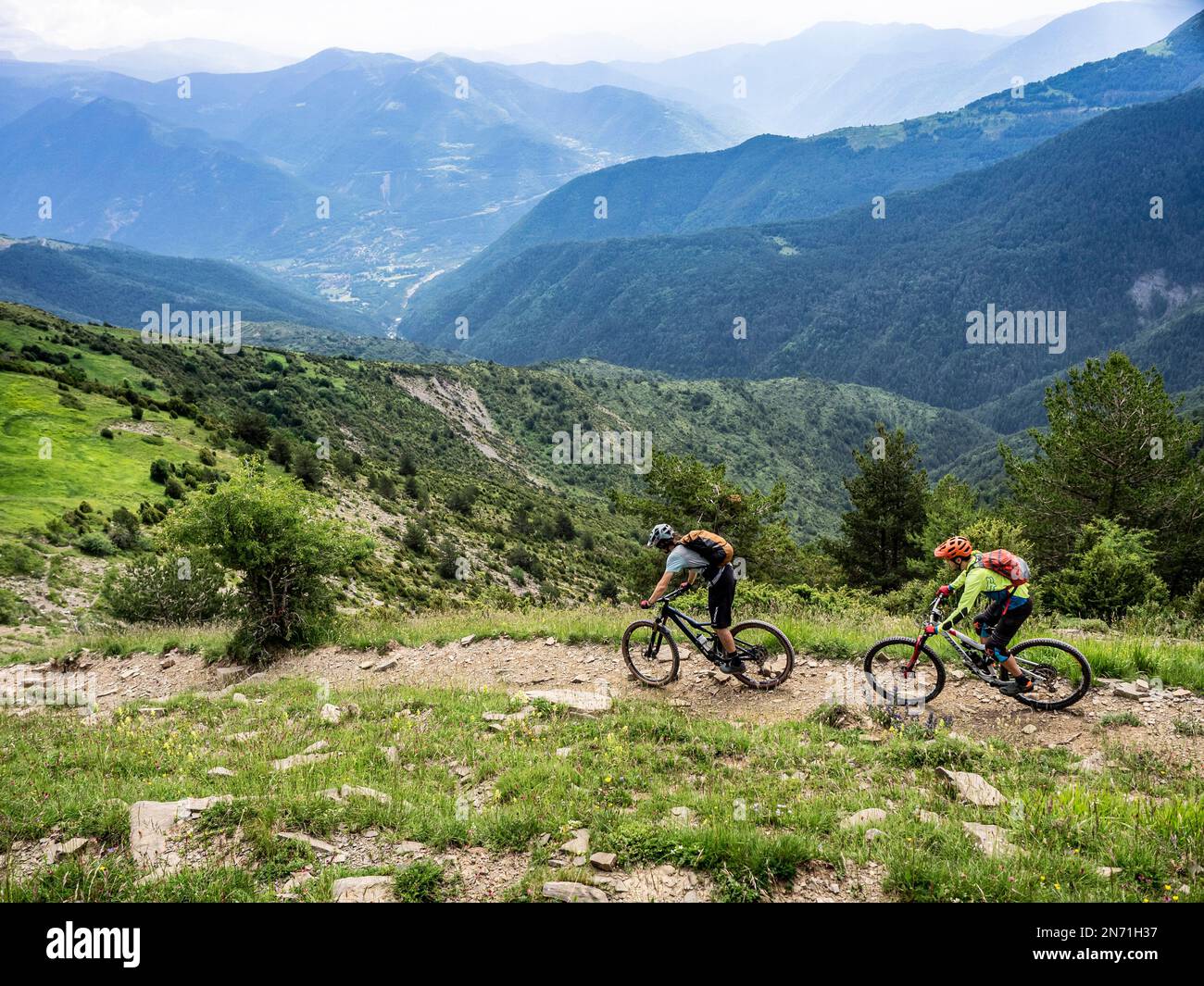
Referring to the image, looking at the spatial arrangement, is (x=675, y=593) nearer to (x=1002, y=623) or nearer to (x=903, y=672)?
(x=903, y=672)

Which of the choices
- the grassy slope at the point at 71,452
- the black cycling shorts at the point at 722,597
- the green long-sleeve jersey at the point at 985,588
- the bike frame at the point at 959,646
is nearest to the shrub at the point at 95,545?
the grassy slope at the point at 71,452

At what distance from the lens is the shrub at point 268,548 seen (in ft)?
42.7

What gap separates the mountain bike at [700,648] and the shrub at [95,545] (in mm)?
22286

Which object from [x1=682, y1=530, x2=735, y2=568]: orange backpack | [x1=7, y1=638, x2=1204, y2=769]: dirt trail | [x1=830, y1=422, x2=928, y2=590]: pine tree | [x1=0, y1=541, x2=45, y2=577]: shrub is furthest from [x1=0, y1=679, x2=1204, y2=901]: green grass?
[x1=830, y1=422, x2=928, y2=590]: pine tree

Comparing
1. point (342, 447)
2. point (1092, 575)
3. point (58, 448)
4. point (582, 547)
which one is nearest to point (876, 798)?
point (1092, 575)

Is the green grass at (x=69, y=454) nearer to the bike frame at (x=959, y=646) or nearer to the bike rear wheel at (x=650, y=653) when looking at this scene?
the bike rear wheel at (x=650, y=653)

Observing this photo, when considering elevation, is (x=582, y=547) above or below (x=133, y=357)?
below

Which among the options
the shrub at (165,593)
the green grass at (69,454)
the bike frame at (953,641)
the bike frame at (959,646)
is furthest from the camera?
the green grass at (69,454)

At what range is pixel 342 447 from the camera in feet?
178

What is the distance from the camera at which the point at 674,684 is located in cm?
972

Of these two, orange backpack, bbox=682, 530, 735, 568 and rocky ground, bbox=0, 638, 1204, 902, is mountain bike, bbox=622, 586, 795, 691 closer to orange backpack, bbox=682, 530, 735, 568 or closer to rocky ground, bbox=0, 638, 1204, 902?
rocky ground, bbox=0, 638, 1204, 902

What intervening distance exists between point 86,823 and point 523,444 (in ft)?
294

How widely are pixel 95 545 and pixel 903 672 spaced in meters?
26.2
